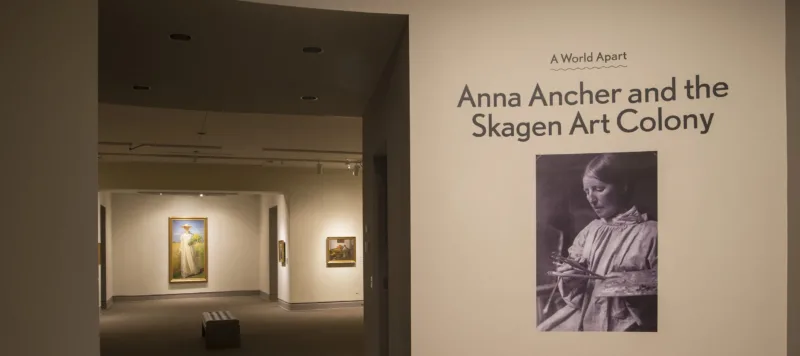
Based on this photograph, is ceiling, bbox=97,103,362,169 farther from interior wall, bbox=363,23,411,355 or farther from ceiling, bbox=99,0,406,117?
interior wall, bbox=363,23,411,355

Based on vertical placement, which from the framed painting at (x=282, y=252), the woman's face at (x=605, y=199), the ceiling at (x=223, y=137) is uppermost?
the ceiling at (x=223, y=137)

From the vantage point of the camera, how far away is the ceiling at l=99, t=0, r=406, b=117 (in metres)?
5.02

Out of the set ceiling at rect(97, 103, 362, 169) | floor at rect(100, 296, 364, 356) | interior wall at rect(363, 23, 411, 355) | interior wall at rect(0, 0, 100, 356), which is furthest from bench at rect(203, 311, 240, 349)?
interior wall at rect(0, 0, 100, 356)

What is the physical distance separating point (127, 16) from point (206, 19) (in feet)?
1.88

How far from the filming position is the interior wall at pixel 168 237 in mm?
24141

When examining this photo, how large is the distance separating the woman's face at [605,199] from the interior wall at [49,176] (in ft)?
10.0

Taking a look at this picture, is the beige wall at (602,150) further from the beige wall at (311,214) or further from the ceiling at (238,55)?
the beige wall at (311,214)

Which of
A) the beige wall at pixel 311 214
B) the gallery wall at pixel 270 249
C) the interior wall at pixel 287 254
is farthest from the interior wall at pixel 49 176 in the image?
the gallery wall at pixel 270 249

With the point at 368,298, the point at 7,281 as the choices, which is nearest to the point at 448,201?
the point at 7,281

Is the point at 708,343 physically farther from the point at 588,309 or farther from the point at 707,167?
the point at 707,167

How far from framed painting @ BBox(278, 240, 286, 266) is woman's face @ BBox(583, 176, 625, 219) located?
1770 centimetres

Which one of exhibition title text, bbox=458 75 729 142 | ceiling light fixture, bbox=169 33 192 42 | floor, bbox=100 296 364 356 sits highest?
ceiling light fixture, bbox=169 33 192 42

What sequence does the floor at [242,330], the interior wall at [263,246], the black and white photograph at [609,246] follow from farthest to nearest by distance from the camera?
1. the interior wall at [263,246]
2. the floor at [242,330]
3. the black and white photograph at [609,246]

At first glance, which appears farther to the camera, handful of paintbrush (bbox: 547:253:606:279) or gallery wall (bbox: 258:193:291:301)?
gallery wall (bbox: 258:193:291:301)
